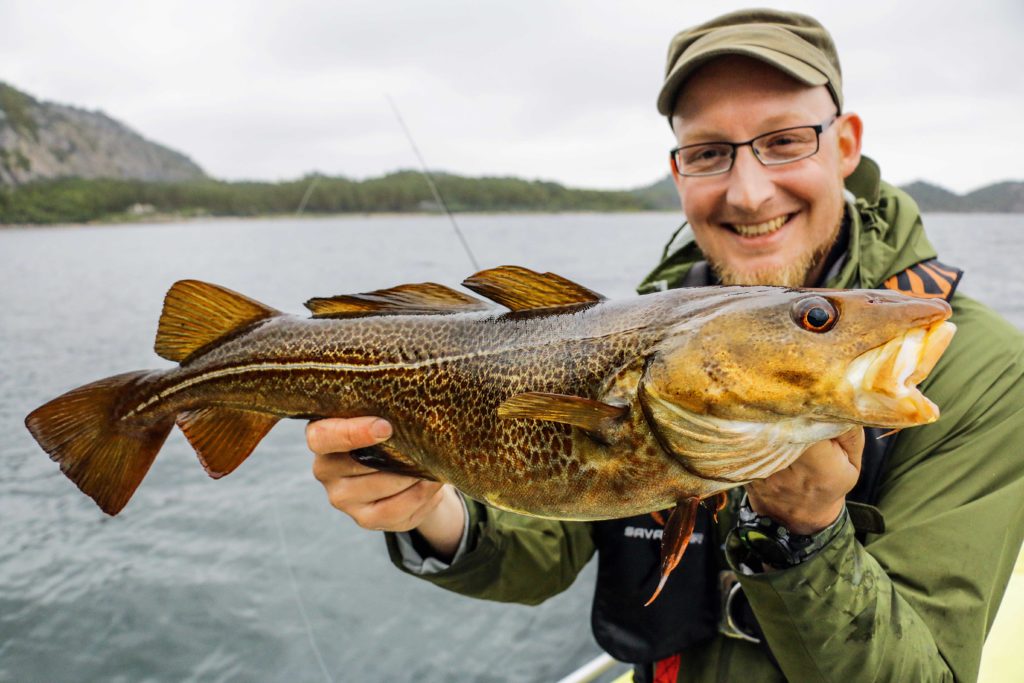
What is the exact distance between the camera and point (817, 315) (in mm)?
1442

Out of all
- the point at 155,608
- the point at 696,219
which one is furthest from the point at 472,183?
the point at 696,219

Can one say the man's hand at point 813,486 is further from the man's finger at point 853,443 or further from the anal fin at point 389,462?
the anal fin at point 389,462

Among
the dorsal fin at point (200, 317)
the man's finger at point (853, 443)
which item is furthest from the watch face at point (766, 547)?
the dorsal fin at point (200, 317)

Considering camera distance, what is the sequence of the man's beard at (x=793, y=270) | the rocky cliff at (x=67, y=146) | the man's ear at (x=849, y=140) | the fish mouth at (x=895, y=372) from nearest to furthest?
the fish mouth at (x=895, y=372), the man's beard at (x=793, y=270), the man's ear at (x=849, y=140), the rocky cliff at (x=67, y=146)

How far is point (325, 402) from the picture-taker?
6.84ft

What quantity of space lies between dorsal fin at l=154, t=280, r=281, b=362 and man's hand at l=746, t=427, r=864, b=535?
66.3 inches

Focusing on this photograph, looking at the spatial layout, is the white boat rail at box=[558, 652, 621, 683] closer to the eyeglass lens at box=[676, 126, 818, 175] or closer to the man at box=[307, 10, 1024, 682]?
the man at box=[307, 10, 1024, 682]

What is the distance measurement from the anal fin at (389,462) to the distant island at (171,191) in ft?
13.3

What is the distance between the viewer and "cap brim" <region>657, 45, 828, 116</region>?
9.34 ft

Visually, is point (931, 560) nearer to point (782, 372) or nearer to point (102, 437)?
point (782, 372)

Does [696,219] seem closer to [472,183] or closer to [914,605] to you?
[914,605]

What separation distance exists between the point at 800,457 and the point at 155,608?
661cm

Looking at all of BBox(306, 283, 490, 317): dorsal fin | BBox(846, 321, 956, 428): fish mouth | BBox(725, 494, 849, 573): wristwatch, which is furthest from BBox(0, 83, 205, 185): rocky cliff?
BBox(846, 321, 956, 428): fish mouth

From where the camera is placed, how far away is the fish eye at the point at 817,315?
1438 millimetres
